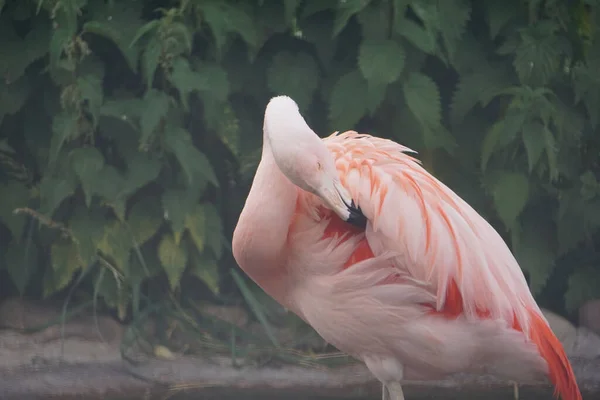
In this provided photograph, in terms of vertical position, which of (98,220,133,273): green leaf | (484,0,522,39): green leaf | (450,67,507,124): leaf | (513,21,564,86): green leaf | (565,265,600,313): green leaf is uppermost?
(484,0,522,39): green leaf

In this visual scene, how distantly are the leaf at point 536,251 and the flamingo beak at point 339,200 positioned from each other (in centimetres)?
174

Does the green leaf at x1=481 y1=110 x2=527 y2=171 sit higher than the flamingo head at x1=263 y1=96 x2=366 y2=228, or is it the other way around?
the green leaf at x1=481 y1=110 x2=527 y2=171

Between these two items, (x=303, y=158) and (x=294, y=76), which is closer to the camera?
(x=303, y=158)

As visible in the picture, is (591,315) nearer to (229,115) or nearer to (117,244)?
(229,115)

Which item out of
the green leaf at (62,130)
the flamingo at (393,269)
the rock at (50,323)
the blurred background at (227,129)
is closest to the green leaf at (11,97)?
the blurred background at (227,129)

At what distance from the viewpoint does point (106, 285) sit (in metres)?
4.53

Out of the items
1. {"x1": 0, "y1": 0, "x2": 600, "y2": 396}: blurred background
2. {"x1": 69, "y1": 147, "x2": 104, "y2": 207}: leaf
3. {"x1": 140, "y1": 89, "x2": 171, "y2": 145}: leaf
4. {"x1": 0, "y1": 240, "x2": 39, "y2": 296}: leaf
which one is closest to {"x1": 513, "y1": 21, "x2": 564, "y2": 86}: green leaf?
{"x1": 0, "y1": 0, "x2": 600, "y2": 396}: blurred background

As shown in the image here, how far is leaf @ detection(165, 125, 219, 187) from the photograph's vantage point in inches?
168

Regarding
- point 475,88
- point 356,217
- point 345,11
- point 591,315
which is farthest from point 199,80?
point 591,315

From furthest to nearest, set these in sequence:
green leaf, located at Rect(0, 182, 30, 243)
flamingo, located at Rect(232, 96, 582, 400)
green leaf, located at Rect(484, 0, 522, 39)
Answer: green leaf, located at Rect(0, 182, 30, 243), green leaf, located at Rect(484, 0, 522, 39), flamingo, located at Rect(232, 96, 582, 400)

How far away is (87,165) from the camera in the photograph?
4312 millimetres

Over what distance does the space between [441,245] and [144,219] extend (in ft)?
5.98

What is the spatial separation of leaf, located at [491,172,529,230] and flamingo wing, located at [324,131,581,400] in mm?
1086

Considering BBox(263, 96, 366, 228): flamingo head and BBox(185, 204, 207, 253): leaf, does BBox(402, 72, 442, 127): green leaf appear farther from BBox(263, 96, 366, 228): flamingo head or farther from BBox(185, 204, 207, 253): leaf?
BBox(263, 96, 366, 228): flamingo head
